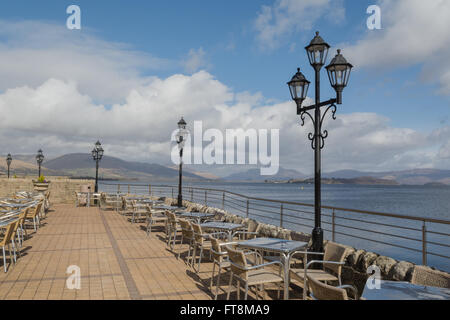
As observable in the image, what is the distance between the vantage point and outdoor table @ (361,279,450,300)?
2807 mm

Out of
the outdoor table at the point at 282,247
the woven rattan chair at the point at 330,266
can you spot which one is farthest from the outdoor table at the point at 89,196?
the woven rattan chair at the point at 330,266

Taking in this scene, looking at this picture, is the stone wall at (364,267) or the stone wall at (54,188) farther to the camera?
the stone wall at (54,188)

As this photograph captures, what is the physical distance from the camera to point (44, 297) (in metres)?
4.46

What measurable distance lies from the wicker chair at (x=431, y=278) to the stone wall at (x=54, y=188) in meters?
19.3

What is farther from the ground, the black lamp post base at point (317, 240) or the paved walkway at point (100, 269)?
the black lamp post base at point (317, 240)

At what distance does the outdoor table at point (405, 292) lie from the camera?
2.81 m

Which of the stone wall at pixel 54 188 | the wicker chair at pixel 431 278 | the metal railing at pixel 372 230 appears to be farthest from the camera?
the stone wall at pixel 54 188

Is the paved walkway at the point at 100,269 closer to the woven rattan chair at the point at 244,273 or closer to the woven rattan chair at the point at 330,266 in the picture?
the woven rattan chair at the point at 244,273

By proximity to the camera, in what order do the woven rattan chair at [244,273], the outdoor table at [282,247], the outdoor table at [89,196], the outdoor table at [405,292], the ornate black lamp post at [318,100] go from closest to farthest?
1. the outdoor table at [405,292]
2. the woven rattan chair at [244,273]
3. the outdoor table at [282,247]
4. the ornate black lamp post at [318,100]
5. the outdoor table at [89,196]

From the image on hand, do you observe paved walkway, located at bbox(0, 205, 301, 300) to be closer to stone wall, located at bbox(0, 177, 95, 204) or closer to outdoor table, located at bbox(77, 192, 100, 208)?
outdoor table, located at bbox(77, 192, 100, 208)

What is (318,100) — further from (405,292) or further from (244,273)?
(405,292)

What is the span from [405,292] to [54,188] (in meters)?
19.8
